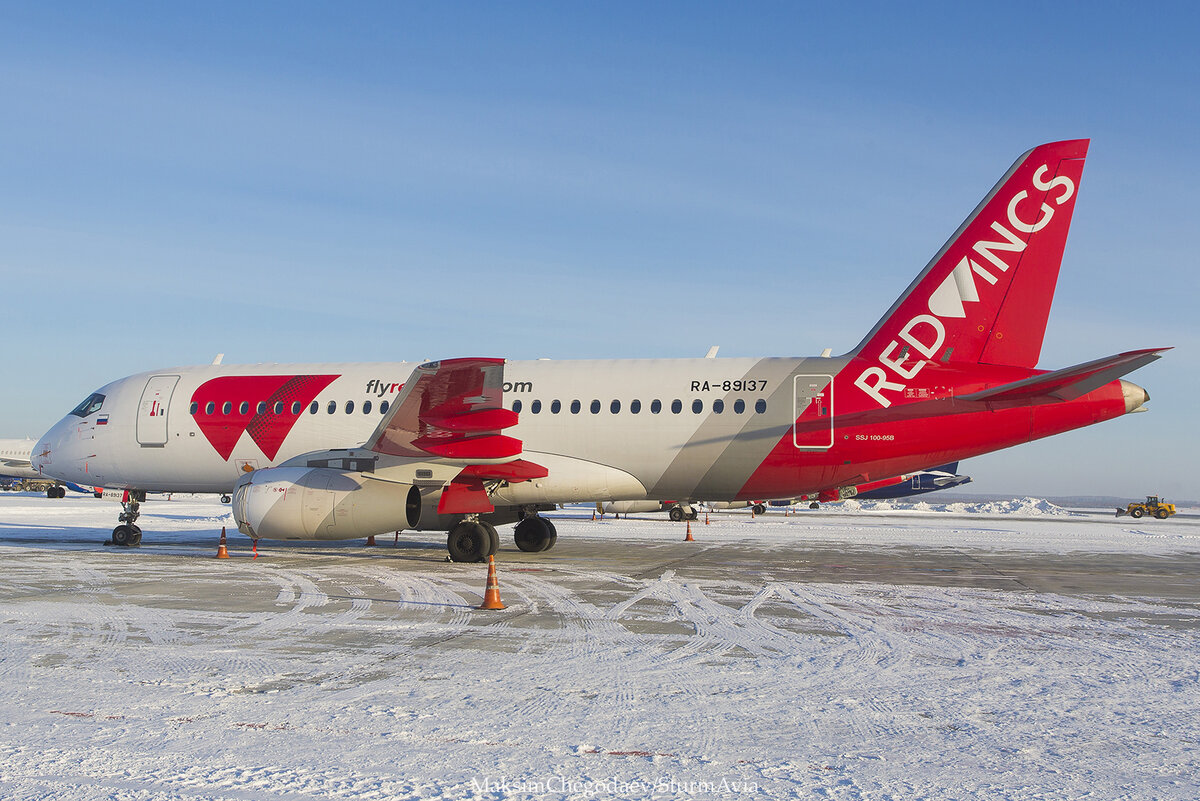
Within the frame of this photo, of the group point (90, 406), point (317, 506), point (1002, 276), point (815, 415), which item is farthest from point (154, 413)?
point (1002, 276)

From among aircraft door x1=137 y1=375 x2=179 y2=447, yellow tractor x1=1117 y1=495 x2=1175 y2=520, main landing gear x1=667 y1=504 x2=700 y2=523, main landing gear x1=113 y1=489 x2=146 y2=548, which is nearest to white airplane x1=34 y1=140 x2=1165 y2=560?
aircraft door x1=137 y1=375 x2=179 y2=447

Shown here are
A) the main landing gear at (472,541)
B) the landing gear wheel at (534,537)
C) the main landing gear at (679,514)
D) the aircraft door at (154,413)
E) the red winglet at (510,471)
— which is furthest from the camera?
the main landing gear at (679,514)

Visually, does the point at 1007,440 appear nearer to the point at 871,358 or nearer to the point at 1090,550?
the point at 871,358

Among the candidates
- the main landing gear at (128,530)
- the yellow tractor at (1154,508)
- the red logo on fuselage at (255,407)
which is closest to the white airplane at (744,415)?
the red logo on fuselage at (255,407)

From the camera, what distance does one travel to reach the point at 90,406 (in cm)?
1944

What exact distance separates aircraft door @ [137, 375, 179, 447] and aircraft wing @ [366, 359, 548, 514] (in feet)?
20.1

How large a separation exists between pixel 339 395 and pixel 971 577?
1175cm

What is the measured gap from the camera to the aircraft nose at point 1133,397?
1371 centimetres

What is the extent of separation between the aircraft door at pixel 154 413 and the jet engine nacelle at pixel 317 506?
190 inches

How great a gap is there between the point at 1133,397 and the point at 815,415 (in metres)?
4.72

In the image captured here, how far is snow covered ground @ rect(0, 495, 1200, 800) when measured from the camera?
4.34 metres

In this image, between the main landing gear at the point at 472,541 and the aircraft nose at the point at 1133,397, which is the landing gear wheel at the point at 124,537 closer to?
the main landing gear at the point at 472,541

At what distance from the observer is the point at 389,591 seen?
37.4ft

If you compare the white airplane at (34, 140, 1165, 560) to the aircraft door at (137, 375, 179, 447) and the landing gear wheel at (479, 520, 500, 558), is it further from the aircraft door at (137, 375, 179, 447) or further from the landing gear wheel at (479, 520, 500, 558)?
the aircraft door at (137, 375, 179, 447)
